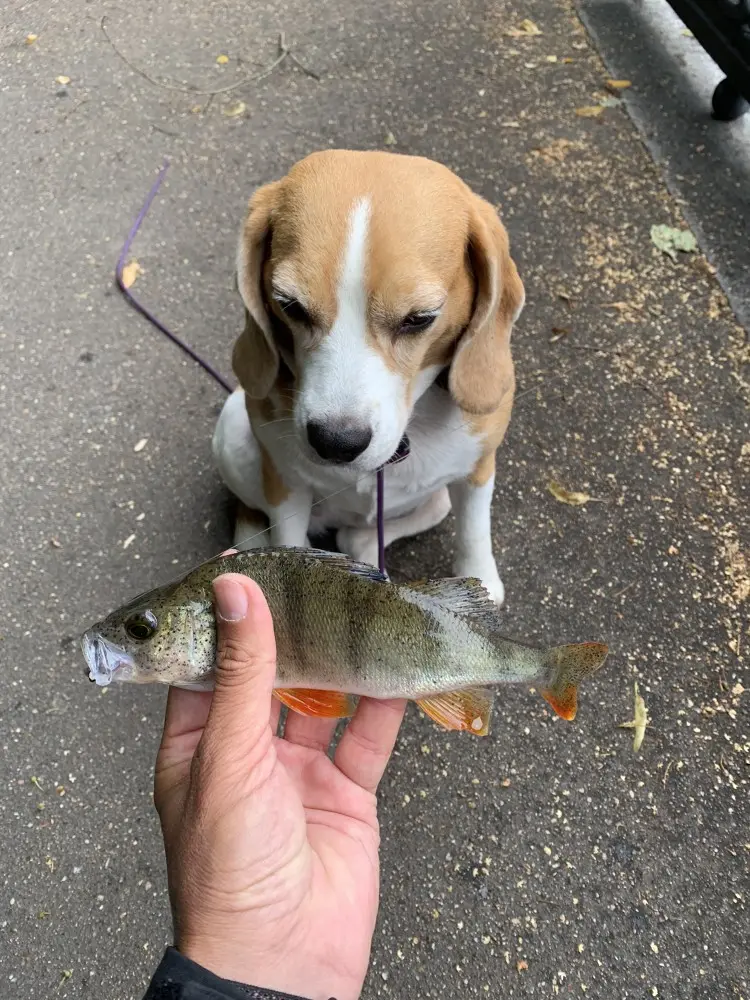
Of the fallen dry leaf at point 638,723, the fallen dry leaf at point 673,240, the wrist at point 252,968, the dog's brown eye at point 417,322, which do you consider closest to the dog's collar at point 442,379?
the dog's brown eye at point 417,322

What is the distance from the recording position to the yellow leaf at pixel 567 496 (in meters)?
2.62

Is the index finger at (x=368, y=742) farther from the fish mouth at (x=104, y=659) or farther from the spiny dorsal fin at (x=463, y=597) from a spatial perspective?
the fish mouth at (x=104, y=659)

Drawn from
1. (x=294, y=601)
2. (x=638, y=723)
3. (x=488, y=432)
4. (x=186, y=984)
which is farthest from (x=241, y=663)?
(x=638, y=723)

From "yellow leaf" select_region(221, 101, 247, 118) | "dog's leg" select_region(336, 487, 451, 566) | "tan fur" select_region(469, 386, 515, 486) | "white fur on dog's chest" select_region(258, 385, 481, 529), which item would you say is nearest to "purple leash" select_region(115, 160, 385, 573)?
"yellow leaf" select_region(221, 101, 247, 118)

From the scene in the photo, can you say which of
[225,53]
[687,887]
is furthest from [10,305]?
[687,887]

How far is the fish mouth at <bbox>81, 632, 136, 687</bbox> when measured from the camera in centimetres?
105

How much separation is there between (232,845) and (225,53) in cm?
453

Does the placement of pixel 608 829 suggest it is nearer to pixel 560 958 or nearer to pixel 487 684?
pixel 560 958

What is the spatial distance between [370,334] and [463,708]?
0.77m

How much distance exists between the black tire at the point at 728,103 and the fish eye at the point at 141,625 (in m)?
3.92

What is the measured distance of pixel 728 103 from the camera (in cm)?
367

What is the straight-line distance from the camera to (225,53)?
431 cm

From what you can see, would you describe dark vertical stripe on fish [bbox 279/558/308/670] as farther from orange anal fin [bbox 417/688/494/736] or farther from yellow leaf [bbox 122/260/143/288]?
yellow leaf [bbox 122/260/143/288]

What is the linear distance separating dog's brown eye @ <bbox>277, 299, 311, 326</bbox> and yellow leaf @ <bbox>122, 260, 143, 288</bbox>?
2.00 meters
